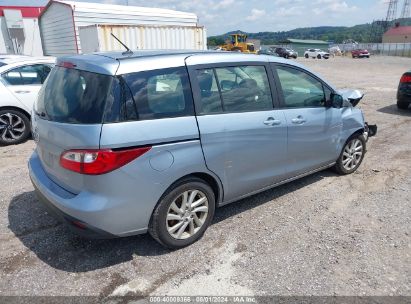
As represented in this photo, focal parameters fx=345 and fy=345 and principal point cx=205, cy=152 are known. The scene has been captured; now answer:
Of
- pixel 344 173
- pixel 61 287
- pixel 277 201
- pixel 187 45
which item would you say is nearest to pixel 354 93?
pixel 344 173

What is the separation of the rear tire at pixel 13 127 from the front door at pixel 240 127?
4873mm

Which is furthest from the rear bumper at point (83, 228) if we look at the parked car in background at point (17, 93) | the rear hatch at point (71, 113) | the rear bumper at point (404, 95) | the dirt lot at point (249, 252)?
the rear bumper at point (404, 95)

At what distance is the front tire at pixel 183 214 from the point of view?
2990 millimetres

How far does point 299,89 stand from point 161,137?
6.61ft

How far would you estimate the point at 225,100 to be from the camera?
333 cm

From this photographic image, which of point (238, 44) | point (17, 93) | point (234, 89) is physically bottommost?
point (17, 93)

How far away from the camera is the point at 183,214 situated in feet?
10.4

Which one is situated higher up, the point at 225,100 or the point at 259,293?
the point at 225,100

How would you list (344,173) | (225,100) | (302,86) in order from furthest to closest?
1. (344,173)
2. (302,86)
3. (225,100)

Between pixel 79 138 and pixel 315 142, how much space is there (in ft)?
9.13

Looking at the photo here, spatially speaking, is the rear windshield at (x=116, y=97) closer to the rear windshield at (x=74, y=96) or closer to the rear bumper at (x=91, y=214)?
the rear windshield at (x=74, y=96)

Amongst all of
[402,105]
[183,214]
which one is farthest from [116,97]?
[402,105]

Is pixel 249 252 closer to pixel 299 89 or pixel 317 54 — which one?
pixel 299 89

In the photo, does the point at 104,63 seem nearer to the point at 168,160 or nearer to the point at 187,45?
the point at 168,160
